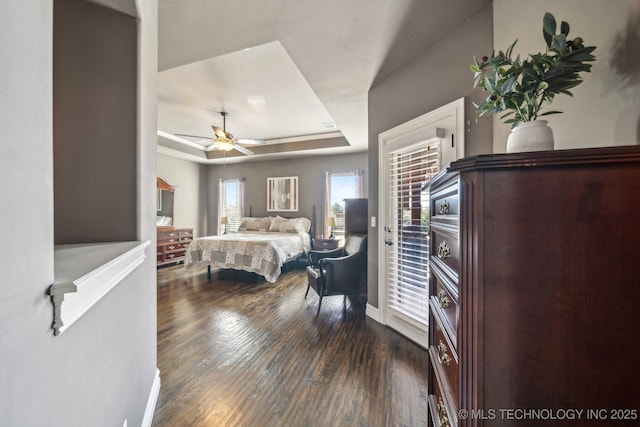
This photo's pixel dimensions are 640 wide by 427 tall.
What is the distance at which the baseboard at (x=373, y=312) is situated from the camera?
290 cm

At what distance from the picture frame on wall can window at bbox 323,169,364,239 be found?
88cm

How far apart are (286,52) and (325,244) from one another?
3637 millimetres

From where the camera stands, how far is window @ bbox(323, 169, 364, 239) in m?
6.10

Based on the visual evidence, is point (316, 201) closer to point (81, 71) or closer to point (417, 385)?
point (417, 385)

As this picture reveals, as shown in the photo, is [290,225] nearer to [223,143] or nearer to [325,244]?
[325,244]

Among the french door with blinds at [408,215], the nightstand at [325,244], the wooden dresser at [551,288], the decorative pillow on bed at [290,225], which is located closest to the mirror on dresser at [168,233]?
the decorative pillow on bed at [290,225]

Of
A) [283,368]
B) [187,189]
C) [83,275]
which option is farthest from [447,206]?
[187,189]

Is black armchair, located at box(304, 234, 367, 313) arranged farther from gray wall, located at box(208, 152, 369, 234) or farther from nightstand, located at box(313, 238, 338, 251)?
gray wall, located at box(208, 152, 369, 234)

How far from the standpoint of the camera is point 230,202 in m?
7.37

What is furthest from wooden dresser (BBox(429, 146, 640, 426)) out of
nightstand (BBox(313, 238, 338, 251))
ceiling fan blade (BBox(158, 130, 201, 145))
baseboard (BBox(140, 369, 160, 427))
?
ceiling fan blade (BBox(158, 130, 201, 145))

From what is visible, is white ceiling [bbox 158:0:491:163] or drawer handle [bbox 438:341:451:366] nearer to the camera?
drawer handle [bbox 438:341:451:366]

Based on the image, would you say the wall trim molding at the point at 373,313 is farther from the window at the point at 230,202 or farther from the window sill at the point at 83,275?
the window at the point at 230,202

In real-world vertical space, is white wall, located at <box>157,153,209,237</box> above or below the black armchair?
above

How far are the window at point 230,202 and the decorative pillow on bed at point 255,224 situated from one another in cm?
62
